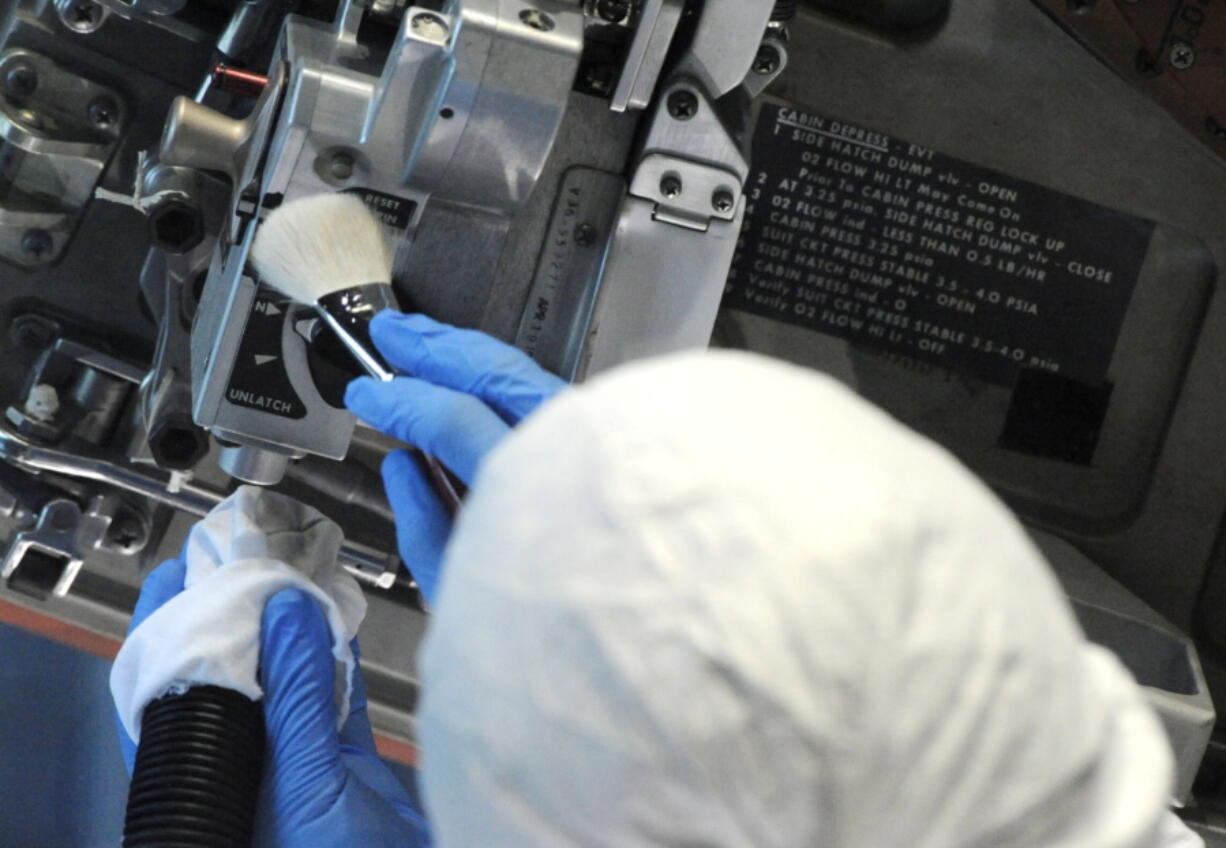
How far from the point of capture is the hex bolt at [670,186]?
5.22 ft

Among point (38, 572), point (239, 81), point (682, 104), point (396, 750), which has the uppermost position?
point (682, 104)

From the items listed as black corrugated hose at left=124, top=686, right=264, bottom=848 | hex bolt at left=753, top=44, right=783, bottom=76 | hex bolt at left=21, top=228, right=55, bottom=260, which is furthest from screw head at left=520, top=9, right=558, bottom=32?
hex bolt at left=21, top=228, right=55, bottom=260

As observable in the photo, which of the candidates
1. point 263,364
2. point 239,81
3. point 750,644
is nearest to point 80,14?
point 239,81

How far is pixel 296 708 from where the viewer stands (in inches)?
65.4

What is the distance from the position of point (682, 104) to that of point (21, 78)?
1.01 m

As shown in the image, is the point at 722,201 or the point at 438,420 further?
the point at 722,201

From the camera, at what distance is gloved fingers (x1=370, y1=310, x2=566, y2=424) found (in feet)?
4.43

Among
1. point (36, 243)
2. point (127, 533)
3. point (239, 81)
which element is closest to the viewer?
point (239, 81)

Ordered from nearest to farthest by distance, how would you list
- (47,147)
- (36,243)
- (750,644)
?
1. (750,644)
2. (47,147)
3. (36,243)

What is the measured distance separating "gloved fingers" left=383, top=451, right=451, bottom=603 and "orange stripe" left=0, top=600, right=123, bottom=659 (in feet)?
3.75

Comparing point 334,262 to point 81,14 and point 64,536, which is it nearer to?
point 81,14

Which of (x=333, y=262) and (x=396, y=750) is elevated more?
(x=333, y=262)

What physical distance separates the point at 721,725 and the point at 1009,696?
171 millimetres

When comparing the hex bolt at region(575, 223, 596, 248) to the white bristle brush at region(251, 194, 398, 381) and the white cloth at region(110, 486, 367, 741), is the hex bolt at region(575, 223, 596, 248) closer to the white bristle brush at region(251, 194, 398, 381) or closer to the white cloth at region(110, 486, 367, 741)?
the white bristle brush at region(251, 194, 398, 381)
